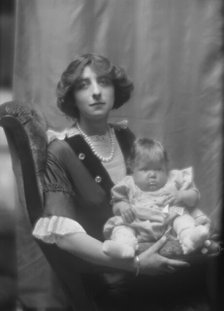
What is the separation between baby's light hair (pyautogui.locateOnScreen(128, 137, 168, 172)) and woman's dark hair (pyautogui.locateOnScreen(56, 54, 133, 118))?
15 cm

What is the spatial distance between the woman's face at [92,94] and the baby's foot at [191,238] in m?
0.43

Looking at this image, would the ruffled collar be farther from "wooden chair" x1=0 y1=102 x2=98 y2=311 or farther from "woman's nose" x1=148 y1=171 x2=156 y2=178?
"woman's nose" x1=148 y1=171 x2=156 y2=178

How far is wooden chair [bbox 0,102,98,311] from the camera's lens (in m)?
2.10

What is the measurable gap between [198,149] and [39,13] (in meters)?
0.65

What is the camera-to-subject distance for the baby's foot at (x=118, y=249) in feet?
6.66

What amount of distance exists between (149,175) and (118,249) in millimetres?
226

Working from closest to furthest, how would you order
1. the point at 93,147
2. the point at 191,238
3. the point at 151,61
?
1. the point at 191,238
2. the point at 93,147
3. the point at 151,61

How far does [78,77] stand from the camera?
6.95 ft

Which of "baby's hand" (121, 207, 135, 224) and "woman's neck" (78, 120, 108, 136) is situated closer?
"baby's hand" (121, 207, 135, 224)

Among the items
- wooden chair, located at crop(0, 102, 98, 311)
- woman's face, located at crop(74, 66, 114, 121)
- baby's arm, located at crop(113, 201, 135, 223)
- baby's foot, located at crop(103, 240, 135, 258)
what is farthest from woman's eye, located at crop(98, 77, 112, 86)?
baby's foot, located at crop(103, 240, 135, 258)

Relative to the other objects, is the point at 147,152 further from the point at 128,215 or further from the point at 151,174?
the point at 128,215

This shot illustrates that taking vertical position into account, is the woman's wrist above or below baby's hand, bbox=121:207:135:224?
below

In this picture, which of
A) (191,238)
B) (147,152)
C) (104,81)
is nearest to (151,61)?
(104,81)

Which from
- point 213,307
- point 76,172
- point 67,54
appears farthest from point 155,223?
point 67,54
